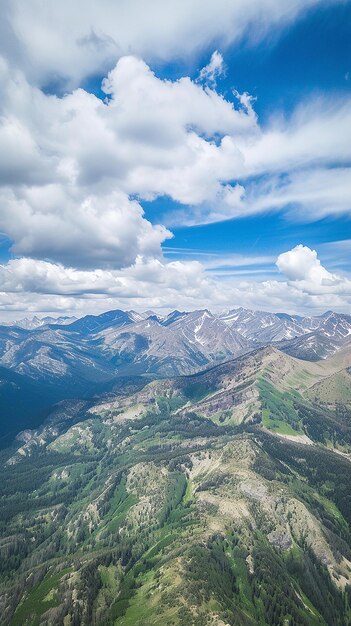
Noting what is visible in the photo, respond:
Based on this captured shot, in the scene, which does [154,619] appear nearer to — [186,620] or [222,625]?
[186,620]

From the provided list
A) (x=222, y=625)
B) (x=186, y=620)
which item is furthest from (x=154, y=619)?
(x=222, y=625)
